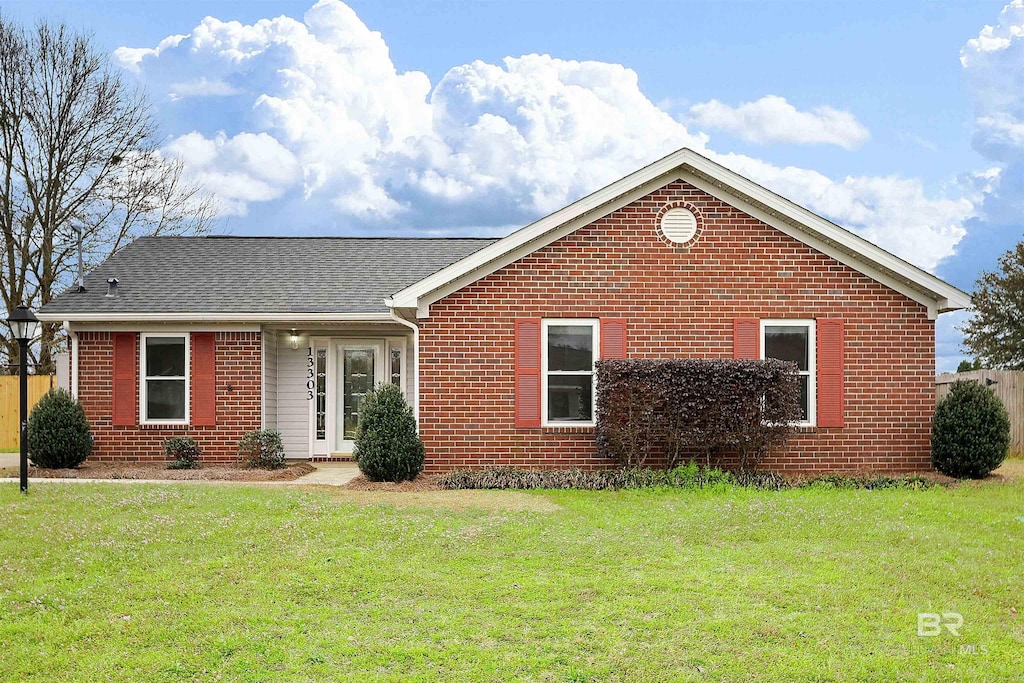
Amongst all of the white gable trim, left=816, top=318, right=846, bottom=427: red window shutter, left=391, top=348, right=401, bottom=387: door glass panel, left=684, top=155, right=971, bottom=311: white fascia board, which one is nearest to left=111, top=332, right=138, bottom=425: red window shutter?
left=391, top=348, right=401, bottom=387: door glass panel

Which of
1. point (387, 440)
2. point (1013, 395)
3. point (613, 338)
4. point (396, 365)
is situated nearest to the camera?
point (387, 440)

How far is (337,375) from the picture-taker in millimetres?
17531

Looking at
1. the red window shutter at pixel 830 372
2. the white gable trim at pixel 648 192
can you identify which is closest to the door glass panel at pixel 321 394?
the white gable trim at pixel 648 192

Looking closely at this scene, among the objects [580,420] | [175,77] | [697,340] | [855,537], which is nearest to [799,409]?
[697,340]

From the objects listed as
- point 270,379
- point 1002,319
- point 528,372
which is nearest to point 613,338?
point 528,372

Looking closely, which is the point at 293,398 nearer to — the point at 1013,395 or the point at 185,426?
the point at 185,426

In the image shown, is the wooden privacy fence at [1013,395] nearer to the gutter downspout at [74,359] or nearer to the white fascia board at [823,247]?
the white fascia board at [823,247]

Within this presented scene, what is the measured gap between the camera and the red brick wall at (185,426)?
643 inches

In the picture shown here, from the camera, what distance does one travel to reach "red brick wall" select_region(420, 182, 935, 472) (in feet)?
45.9

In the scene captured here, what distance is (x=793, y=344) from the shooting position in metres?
14.4

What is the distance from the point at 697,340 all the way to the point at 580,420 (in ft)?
7.20

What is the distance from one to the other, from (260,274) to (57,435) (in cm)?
482

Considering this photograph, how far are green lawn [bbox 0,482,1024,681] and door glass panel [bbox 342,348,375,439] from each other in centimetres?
657

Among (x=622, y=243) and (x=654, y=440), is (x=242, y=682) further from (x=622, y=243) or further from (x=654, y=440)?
(x=622, y=243)
